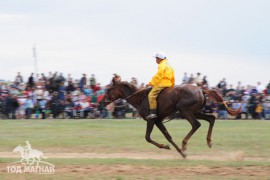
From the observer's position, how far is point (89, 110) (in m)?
31.6

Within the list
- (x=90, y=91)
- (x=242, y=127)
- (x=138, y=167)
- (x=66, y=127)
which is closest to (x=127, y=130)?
(x=66, y=127)

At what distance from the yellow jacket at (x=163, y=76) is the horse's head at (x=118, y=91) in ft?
3.25

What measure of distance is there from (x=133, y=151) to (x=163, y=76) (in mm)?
3205

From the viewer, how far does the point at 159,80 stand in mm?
14406

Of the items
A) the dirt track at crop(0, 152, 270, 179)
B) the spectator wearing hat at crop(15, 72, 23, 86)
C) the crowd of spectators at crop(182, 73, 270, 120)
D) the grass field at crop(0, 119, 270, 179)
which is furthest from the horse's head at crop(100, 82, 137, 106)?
the spectator wearing hat at crop(15, 72, 23, 86)

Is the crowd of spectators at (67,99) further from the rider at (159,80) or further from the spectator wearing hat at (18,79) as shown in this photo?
the rider at (159,80)

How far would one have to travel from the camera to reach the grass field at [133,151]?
1165 centimetres

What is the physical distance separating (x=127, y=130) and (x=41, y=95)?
32.9ft

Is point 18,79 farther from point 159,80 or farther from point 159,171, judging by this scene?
point 159,171

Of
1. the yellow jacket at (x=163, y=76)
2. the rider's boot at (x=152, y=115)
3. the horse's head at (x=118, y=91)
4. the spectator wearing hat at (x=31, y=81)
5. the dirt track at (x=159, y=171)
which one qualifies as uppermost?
the spectator wearing hat at (x=31, y=81)
